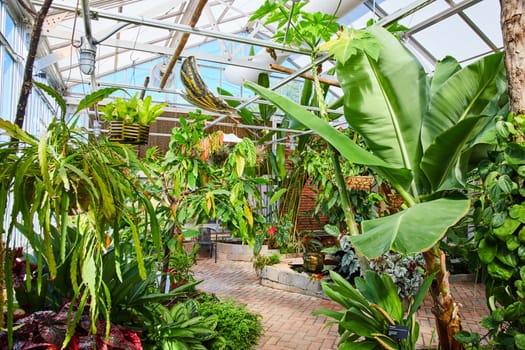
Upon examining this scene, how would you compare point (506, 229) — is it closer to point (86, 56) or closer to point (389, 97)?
point (389, 97)

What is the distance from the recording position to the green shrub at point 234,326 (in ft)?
10.7

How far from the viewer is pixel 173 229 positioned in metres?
3.07

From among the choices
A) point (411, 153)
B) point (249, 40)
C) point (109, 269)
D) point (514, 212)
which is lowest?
point (109, 269)

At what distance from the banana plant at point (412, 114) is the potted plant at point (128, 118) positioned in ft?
4.94

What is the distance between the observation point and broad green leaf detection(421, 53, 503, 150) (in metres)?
1.82

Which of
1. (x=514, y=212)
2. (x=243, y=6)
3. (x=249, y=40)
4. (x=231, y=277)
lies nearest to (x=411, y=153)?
(x=514, y=212)

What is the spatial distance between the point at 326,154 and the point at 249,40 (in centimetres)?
351

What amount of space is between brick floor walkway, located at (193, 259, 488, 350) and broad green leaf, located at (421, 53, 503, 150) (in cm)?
136

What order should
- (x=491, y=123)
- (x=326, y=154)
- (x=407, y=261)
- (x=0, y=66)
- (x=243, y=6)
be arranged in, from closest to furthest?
(x=491, y=123), (x=0, y=66), (x=407, y=261), (x=326, y=154), (x=243, y=6)

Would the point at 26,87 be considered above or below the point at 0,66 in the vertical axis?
below

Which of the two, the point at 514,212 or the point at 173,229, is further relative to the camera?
the point at 173,229

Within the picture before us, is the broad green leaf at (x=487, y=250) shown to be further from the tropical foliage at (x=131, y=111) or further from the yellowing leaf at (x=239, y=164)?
the tropical foliage at (x=131, y=111)

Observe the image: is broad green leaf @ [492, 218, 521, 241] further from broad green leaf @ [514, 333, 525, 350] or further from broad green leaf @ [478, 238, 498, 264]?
broad green leaf @ [514, 333, 525, 350]

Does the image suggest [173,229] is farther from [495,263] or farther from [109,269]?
[495,263]
